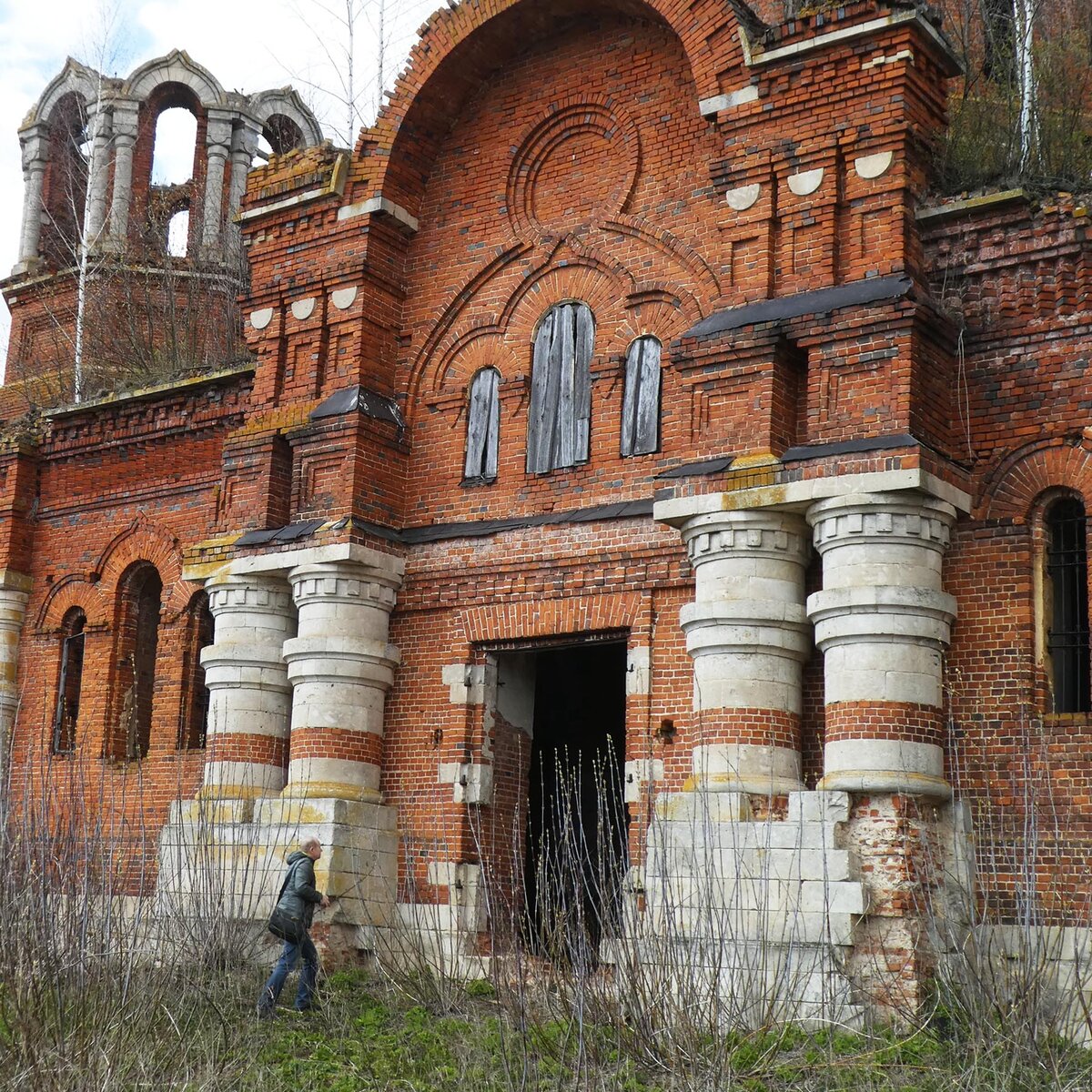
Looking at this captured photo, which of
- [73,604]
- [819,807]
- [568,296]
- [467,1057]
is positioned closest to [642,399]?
[568,296]

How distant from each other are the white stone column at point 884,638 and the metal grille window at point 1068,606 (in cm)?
83

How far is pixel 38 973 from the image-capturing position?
861 centimetres

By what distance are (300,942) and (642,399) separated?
5214mm

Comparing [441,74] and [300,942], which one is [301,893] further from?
[441,74]

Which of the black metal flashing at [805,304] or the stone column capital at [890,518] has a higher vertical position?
the black metal flashing at [805,304]

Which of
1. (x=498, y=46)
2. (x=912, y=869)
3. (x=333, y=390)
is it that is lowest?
(x=912, y=869)

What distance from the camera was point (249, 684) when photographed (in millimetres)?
14336

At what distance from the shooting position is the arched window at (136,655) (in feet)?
53.8

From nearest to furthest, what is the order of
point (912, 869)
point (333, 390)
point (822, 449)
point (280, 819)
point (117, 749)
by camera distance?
point (912, 869) < point (822, 449) < point (280, 819) < point (333, 390) < point (117, 749)

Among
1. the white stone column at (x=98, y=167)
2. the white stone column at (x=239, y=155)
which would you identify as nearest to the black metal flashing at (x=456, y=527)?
the white stone column at (x=98, y=167)

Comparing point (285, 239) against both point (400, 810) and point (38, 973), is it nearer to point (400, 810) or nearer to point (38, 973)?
point (400, 810)

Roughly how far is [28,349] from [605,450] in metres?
15.0

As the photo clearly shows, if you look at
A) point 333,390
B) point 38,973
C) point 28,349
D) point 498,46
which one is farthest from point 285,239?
point 28,349

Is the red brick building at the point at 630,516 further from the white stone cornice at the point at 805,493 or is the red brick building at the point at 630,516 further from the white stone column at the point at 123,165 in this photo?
the white stone column at the point at 123,165
